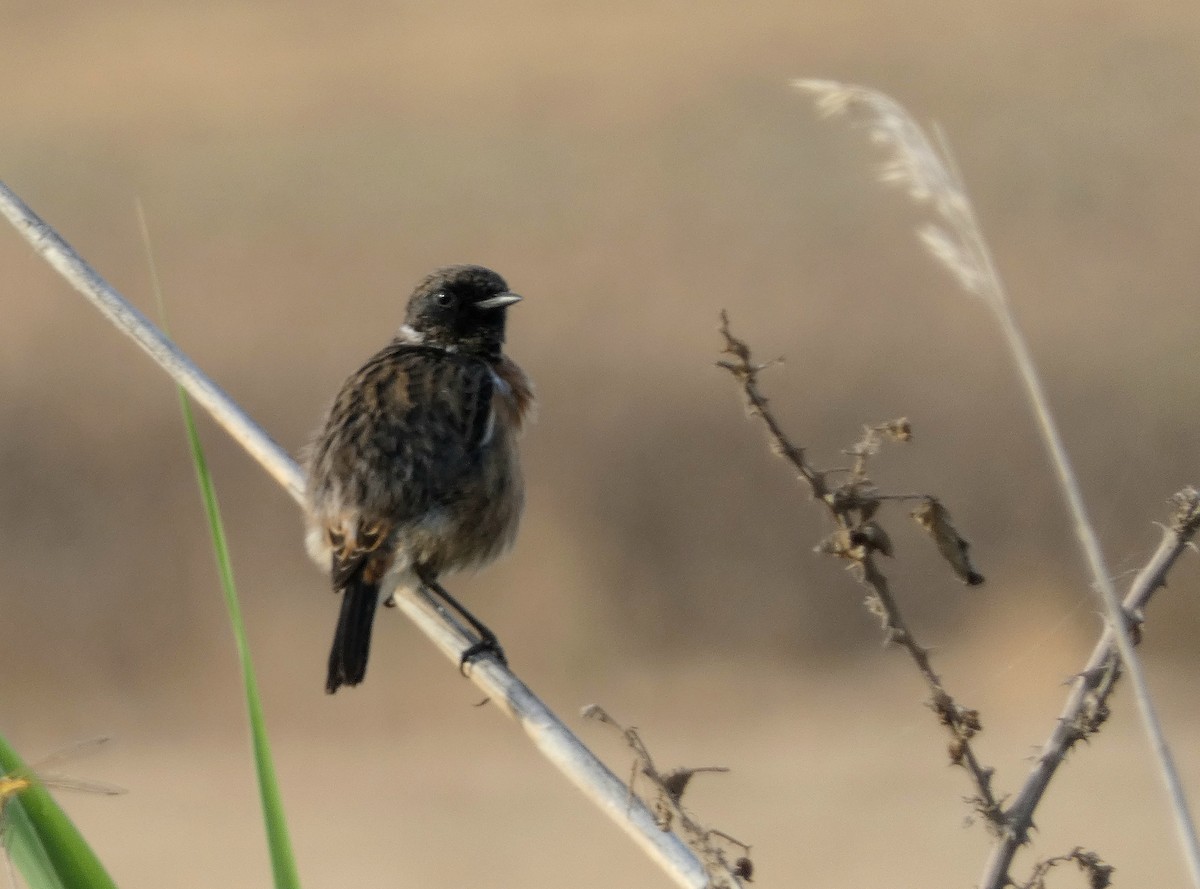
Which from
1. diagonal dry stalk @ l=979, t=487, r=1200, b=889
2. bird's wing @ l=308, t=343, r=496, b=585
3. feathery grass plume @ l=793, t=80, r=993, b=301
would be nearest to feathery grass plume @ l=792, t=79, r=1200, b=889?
feathery grass plume @ l=793, t=80, r=993, b=301

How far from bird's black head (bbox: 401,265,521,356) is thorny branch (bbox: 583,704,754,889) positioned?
288 centimetres

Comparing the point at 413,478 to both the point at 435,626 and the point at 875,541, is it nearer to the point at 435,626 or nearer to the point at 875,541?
the point at 435,626

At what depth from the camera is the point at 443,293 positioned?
498 centimetres

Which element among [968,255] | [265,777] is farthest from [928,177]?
[265,777]

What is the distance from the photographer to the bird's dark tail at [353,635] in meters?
3.79

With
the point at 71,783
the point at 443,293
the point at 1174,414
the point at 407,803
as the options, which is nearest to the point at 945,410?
the point at 1174,414

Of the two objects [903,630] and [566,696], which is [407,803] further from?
[903,630]

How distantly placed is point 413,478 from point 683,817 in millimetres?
2419

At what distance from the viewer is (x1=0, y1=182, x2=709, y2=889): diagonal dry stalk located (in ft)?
7.46

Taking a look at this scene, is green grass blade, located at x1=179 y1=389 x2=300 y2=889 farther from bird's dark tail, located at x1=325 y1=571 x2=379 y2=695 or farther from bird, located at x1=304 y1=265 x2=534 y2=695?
bird, located at x1=304 y1=265 x2=534 y2=695

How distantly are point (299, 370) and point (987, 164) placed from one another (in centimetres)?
490

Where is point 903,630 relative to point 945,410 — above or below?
below

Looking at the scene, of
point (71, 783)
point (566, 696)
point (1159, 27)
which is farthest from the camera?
point (1159, 27)

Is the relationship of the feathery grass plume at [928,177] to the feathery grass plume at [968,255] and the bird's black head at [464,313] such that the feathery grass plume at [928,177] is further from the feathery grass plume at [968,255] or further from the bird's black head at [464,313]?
the bird's black head at [464,313]
